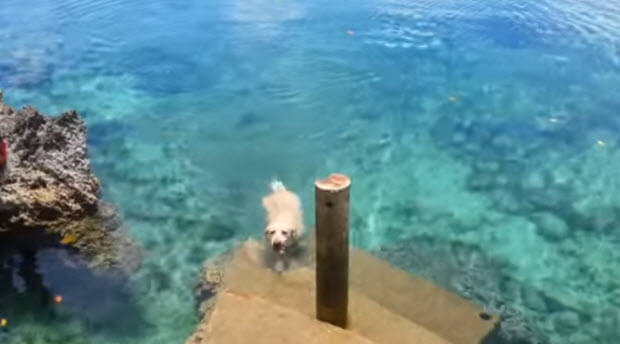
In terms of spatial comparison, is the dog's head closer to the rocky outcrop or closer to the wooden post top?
the rocky outcrop

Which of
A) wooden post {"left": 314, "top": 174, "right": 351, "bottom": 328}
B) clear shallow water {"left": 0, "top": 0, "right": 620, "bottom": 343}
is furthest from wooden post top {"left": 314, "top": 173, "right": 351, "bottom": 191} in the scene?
clear shallow water {"left": 0, "top": 0, "right": 620, "bottom": 343}

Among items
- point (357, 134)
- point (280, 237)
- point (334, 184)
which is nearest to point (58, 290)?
point (280, 237)

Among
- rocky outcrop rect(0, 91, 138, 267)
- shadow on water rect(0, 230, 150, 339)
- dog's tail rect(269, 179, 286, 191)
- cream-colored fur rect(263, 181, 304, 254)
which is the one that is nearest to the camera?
shadow on water rect(0, 230, 150, 339)

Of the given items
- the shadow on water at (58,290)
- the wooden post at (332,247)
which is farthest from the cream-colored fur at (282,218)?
the shadow on water at (58,290)

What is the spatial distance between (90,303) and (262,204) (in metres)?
2.71

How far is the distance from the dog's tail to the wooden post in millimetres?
3143

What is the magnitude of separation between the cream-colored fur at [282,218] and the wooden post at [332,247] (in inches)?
52.9

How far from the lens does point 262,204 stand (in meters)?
8.57

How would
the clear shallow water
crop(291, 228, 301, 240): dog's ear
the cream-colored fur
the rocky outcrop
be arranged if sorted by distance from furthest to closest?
the rocky outcrop < the clear shallow water < crop(291, 228, 301, 240): dog's ear < the cream-colored fur

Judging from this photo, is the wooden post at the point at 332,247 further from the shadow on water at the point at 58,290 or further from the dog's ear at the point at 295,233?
the shadow on water at the point at 58,290

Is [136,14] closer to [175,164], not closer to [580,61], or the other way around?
[175,164]

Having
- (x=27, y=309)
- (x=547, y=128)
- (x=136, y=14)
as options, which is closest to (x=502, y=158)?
(x=547, y=128)

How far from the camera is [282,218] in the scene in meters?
7.45

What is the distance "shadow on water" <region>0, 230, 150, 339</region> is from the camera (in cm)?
675
